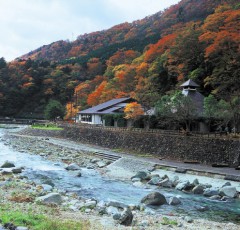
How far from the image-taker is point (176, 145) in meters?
25.8

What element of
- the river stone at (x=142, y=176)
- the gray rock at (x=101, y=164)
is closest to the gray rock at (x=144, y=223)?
the river stone at (x=142, y=176)

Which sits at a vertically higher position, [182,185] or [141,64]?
[141,64]

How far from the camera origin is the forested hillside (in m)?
39.8

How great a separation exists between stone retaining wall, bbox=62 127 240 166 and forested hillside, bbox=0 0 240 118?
772 cm

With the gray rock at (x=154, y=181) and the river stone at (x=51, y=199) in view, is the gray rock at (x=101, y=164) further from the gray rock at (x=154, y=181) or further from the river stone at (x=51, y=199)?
the river stone at (x=51, y=199)

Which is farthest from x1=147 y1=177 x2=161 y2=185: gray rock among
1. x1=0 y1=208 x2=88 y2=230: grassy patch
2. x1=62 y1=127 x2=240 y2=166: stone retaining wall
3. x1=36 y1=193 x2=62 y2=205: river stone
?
x1=0 y1=208 x2=88 y2=230: grassy patch

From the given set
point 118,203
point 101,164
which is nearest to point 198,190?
point 118,203

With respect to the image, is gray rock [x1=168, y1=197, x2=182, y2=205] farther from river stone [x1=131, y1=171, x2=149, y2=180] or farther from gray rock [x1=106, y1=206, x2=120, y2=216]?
river stone [x1=131, y1=171, x2=149, y2=180]

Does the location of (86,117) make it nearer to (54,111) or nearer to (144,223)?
(54,111)

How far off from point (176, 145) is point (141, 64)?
2961 cm

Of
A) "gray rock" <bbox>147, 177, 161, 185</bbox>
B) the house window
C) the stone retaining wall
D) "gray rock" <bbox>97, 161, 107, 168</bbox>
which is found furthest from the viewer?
the house window

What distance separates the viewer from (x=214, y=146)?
23000 mm

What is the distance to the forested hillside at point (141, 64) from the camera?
39.8 m

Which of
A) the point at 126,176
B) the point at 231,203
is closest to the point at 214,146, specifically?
the point at 126,176
